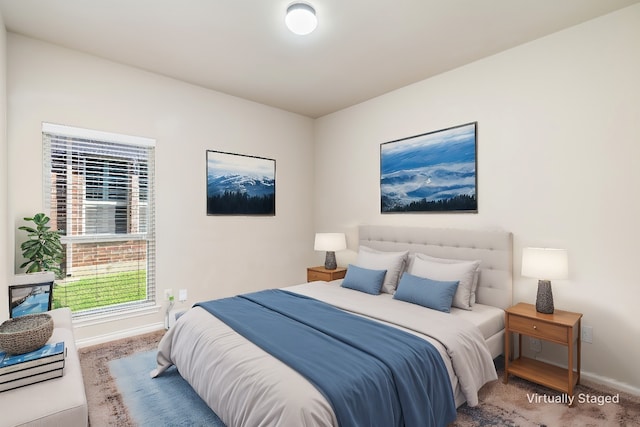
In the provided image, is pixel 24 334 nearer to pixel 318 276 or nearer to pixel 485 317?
pixel 485 317

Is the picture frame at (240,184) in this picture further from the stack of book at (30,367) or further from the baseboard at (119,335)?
the stack of book at (30,367)

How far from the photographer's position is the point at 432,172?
11.6 ft

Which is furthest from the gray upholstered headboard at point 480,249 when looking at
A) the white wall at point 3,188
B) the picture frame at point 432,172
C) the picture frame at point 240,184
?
the white wall at point 3,188

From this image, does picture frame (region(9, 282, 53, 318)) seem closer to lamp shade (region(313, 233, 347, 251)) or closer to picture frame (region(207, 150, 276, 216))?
picture frame (region(207, 150, 276, 216))

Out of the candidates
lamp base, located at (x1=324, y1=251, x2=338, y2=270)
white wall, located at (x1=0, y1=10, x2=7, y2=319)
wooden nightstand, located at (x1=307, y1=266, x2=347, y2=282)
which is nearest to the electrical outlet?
wooden nightstand, located at (x1=307, y1=266, x2=347, y2=282)

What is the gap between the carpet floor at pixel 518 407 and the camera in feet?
6.68

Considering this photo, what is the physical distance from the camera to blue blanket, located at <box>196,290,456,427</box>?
5.01 feet

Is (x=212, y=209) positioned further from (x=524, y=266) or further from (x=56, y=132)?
(x=524, y=266)

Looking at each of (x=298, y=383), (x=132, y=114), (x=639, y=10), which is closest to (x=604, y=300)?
(x=639, y=10)

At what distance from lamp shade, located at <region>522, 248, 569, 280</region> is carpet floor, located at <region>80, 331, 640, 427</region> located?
0.86 m

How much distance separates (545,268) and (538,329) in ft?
1.49

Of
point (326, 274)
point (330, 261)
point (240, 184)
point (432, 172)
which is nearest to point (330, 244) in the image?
point (330, 261)

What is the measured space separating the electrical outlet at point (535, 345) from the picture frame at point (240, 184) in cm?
327

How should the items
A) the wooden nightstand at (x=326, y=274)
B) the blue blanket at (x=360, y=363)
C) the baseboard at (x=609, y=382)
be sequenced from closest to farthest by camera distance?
the blue blanket at (x=360, y=363)
the baseboard at (x=609, y=382)
the wooden nightstand at (x=326, y=274)
